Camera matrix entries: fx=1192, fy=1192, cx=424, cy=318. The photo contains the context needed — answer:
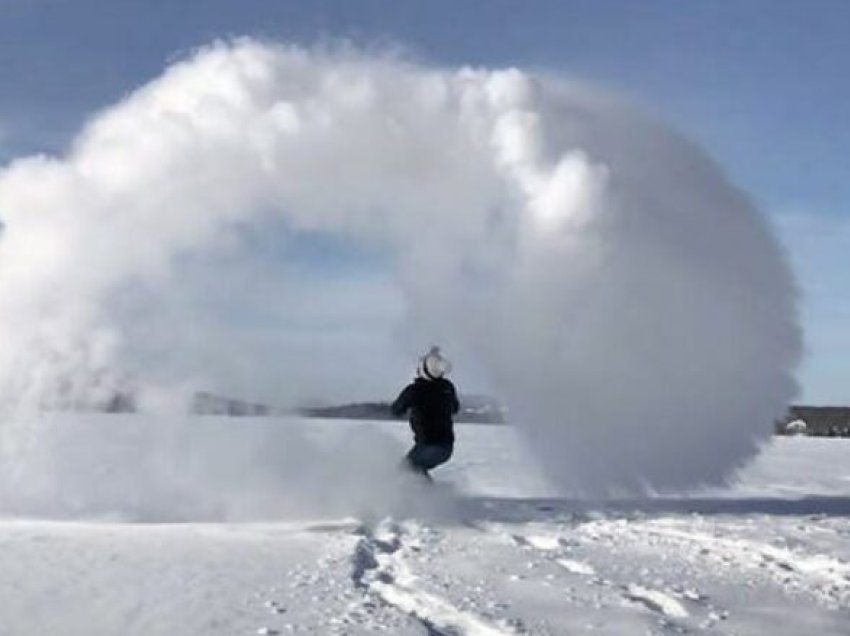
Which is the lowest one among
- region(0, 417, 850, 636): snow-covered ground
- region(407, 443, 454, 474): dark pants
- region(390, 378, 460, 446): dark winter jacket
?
region(0, 417, 850, 636): snow-covered ground

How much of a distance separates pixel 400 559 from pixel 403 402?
20.2ft

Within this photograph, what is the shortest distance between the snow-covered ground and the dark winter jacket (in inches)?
30.6

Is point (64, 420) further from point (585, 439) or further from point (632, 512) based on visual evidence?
point (632, 512)

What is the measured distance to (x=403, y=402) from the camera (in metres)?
17.1

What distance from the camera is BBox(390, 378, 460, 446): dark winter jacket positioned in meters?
17.0

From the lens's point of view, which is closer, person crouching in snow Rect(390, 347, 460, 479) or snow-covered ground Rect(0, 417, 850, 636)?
snow-covered ground Rect(0, 417, 850, 636)

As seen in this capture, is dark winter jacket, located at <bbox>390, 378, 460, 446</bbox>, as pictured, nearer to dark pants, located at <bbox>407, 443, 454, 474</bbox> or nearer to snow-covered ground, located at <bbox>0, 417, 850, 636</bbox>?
dark pants, located at <bbox>407, 443, 454, 474</bbox>

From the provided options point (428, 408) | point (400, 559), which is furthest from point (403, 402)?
point (400, 559)

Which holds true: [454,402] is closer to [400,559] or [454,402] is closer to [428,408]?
[428,408]

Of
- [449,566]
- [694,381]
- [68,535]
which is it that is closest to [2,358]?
[68,535]

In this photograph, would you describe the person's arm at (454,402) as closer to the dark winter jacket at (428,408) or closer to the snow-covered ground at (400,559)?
the dark winter jacket at (428,408)

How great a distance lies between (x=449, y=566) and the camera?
10.6m

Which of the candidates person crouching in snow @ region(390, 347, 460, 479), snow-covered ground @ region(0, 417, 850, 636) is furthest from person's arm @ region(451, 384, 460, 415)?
snow-covered ground @ region(0, 417, 850, 636)

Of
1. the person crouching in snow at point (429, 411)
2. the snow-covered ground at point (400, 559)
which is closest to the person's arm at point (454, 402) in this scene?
the person crouching in snow at point (429, 411)
